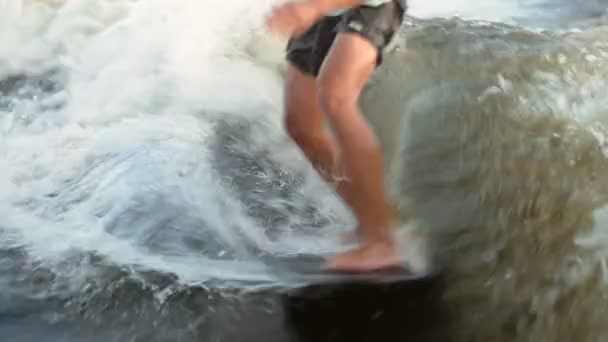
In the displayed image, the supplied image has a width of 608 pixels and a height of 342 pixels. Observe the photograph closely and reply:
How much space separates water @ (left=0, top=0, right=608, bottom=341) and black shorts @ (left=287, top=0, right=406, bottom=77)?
327 mm

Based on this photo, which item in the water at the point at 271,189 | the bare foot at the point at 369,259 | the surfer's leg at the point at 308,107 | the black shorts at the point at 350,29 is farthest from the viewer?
the surfer's leg at the point at 308,107

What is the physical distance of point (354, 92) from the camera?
208 centimetres

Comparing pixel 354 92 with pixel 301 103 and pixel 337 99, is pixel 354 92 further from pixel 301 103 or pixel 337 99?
pixel 301 103

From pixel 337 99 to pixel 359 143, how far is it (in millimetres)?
109

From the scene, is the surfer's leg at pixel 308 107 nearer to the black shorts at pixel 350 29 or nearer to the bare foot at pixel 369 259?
the black shorts at pixel 350 29

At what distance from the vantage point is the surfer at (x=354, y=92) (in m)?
2.05

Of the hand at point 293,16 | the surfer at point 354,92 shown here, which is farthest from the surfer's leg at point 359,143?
the hand at point 293,16

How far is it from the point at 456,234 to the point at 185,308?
0.61m

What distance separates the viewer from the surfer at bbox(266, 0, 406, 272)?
205 centimetres

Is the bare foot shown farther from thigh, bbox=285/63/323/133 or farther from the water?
thigh, bbox=285/63/323/133

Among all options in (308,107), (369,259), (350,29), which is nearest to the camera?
(369,259)

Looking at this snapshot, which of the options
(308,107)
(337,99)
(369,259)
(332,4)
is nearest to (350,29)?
(332,4)

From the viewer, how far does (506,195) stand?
2.14 m

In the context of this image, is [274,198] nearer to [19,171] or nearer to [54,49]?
[19,171]
